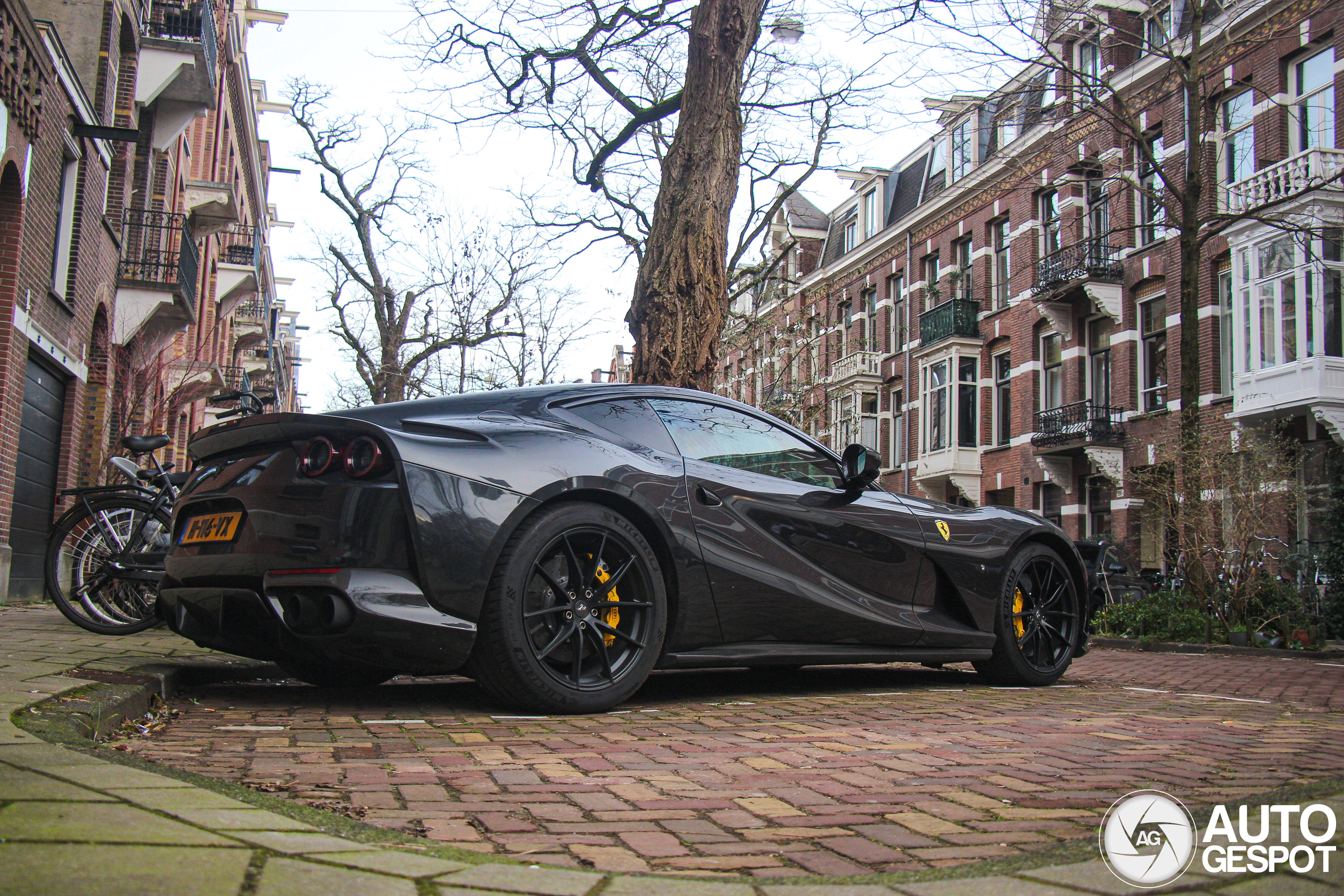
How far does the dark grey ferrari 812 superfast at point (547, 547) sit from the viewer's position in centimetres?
362

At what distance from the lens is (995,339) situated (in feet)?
96.3

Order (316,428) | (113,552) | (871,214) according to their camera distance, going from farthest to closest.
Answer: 1. (871,214)
2. (113,552)
3. (316,428)

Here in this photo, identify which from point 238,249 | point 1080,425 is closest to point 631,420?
point 1080,425

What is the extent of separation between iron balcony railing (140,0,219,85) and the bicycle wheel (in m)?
12.2

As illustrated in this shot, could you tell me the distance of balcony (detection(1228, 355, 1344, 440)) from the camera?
1794cm

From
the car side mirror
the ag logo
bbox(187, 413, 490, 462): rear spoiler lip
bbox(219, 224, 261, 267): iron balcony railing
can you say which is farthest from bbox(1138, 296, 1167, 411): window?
the ag logo

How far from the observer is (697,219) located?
8.95 metres

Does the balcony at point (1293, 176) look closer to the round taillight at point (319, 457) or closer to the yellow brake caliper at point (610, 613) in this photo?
the yellow brake caliper at point (610, 613)

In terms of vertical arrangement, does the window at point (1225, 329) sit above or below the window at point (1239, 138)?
below

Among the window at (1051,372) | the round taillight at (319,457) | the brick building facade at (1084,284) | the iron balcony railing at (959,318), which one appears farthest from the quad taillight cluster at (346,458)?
the iron balcony railing at (959,318)

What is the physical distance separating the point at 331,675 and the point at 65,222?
10.2 metres

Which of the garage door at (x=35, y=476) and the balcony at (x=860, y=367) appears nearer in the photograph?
the garage door at (x=35, y=476)

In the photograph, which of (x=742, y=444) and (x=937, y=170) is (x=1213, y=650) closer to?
(x=742, y=444)

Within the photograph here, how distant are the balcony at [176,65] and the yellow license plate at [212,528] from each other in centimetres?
1385
